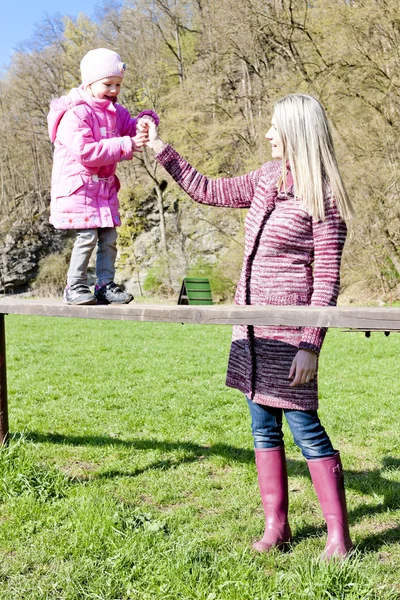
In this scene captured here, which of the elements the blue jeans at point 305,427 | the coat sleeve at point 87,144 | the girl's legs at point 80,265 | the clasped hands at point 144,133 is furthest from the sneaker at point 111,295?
the blue jeans at point 305,427

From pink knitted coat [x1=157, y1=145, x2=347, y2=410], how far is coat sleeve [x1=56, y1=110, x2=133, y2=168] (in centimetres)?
89

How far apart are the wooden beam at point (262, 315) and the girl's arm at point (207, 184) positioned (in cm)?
70

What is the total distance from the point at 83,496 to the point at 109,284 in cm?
132

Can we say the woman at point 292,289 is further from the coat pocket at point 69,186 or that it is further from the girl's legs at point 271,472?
the coat pocket at point 69,186

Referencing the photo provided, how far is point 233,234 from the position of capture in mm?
28531

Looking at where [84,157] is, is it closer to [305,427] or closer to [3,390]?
[3,390]

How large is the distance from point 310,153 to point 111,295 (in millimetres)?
1549

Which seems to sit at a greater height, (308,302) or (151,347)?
(308,302)

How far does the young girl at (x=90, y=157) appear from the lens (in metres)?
3.60

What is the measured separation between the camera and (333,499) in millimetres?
3049

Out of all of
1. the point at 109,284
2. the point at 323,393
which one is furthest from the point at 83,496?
the point at 323,393

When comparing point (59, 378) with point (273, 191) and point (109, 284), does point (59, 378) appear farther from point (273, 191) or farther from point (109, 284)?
point (273, 191)

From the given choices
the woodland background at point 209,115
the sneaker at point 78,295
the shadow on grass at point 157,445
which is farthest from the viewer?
the woodland background at point 209,115

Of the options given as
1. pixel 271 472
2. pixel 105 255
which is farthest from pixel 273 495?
pixel 105 255
